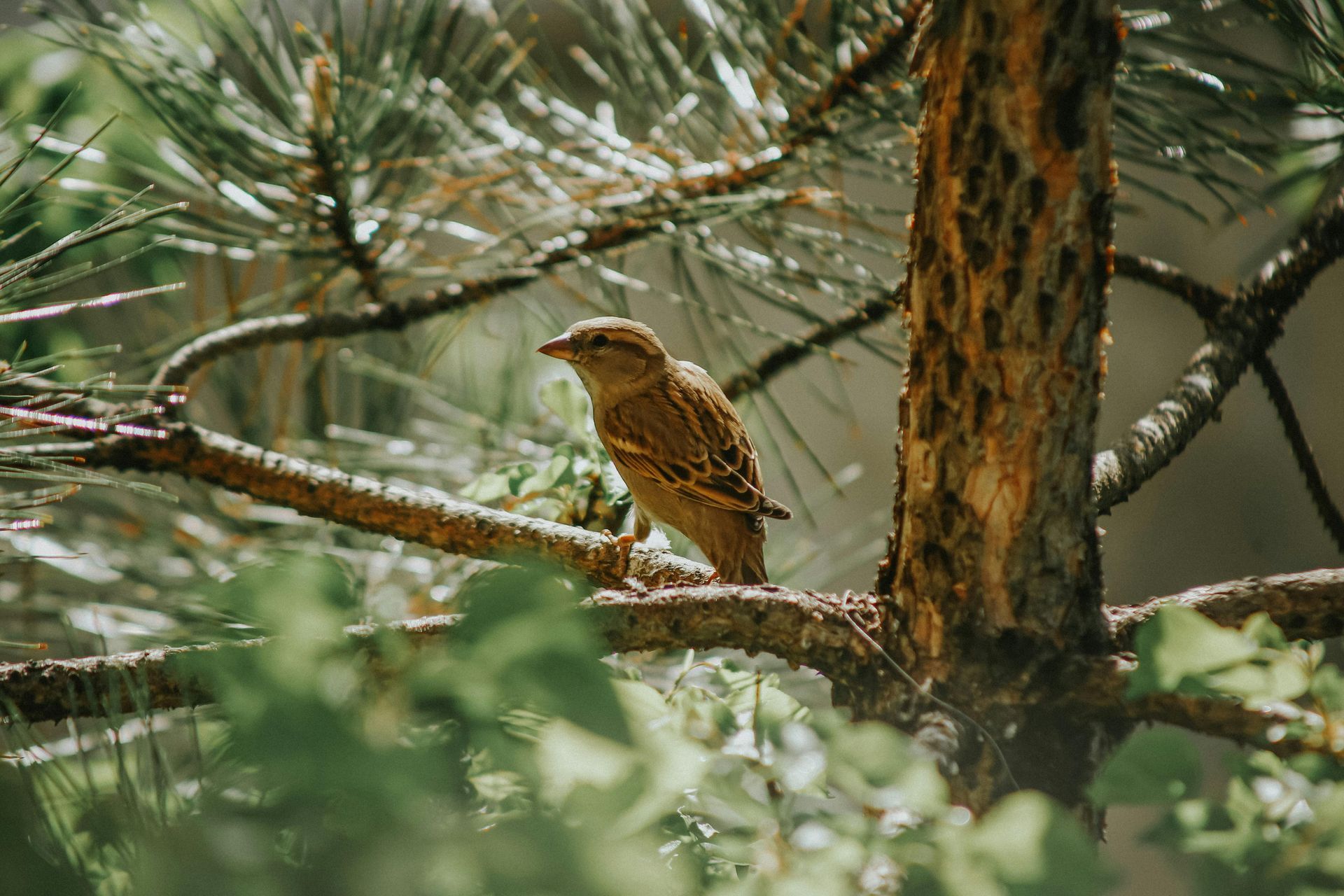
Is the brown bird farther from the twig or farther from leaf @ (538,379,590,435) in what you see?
the twig

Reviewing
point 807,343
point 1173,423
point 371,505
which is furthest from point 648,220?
point 1173,423

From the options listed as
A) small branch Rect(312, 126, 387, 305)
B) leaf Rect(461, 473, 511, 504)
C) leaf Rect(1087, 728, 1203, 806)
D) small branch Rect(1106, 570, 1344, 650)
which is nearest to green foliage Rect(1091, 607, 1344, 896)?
leaf Rect(1087, 728, 1203, 806)

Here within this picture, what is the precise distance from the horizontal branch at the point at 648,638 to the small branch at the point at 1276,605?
154 mm

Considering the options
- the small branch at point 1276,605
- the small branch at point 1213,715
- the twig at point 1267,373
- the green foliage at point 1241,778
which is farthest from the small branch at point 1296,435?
the green foliage at point 1241,778

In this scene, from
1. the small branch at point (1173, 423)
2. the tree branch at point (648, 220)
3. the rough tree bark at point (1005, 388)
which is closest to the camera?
the rough tree bark at point (1005, 388)

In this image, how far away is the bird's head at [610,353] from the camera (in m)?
1.17

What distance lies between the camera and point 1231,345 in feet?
2.58

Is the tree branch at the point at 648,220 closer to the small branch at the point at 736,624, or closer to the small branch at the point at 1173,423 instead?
the small branch at the point at 1173,423

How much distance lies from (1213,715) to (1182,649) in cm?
12

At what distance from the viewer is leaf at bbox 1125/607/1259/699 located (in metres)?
0.32

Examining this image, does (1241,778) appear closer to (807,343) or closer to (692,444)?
(807,343)

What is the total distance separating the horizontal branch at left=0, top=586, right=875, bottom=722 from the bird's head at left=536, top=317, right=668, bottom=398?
26.6 inches

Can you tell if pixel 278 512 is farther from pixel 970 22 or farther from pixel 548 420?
pixel 970 22

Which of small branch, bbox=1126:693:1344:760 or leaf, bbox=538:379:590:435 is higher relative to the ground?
leaf, bbox=538:379:590:435
